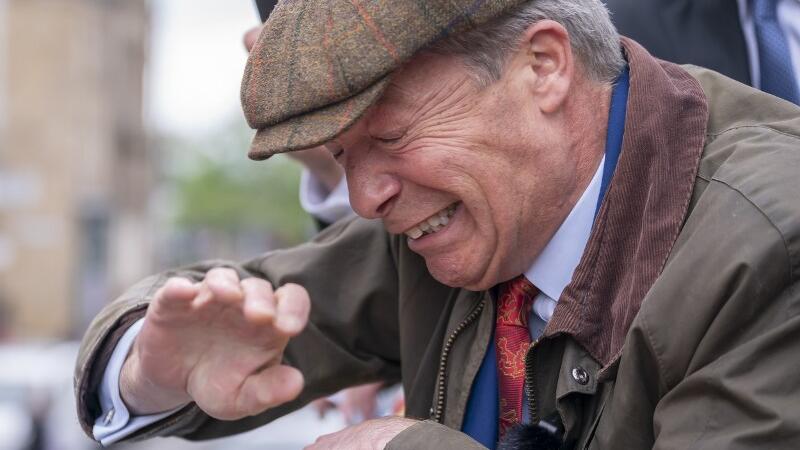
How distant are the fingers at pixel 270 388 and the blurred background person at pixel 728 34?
5.08 feet

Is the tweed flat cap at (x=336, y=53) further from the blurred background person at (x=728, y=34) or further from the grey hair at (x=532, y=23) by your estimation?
the blurred background person at (x=728, y=34)

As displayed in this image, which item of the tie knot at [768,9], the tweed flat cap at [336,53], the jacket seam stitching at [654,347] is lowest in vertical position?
the jacket seam stitching at [654,347]

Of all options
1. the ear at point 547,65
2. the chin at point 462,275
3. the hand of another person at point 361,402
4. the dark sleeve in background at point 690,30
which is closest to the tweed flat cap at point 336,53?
the ear at point 547,65

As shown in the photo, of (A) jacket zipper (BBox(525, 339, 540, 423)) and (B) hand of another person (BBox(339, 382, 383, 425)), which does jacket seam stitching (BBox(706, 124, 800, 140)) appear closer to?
(A) jacket zipper (BBox(525, 339, 540, 423))

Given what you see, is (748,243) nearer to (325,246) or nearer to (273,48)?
(273,48)

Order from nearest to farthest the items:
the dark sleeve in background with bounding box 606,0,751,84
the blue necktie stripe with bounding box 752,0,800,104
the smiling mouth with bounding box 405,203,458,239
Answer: the smiling mouth with bounding box 405,203,458,239, the blue necktie stripe with bounding box 752,0,800,104, the dark sleeve in background with bounding box 606,0,751,84

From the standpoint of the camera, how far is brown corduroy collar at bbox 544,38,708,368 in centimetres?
228

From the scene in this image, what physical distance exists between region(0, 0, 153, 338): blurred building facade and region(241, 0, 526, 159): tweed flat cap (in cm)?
3141

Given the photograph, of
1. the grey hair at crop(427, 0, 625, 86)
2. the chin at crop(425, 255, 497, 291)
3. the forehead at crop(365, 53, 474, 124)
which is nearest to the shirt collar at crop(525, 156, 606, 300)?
the chin at crop(425, 255, 497, 291)

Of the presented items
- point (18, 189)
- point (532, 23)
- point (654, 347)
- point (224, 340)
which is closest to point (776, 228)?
point (654, 347)

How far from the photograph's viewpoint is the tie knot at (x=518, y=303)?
267 centimetres

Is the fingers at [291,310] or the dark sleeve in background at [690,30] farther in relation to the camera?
the dark sleeve in background at [690,30]

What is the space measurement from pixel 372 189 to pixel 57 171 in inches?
1349

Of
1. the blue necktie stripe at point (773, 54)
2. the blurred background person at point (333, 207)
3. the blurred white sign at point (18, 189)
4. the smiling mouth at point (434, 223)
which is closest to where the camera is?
the smiling mouth at point (434, 223)
